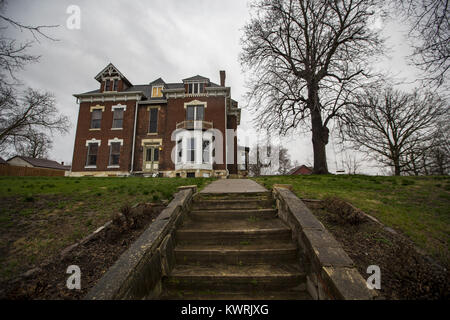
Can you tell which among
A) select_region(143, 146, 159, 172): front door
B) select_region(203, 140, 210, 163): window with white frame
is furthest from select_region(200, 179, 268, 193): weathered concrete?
select_region(143, 146, 159, 172): front door

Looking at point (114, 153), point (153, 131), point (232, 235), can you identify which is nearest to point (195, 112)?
point (153, 131)

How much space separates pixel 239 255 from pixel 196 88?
59.1ft

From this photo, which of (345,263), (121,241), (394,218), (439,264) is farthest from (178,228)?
(394,218)

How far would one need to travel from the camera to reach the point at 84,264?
2703 millimetres

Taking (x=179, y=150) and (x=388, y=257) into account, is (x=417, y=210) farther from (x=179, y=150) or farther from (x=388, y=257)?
(x=179, y=150)

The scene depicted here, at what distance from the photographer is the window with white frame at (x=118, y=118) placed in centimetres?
1853

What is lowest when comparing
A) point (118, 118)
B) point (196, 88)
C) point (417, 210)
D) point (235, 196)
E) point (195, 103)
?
point (417, 210)

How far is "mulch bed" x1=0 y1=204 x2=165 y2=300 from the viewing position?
6.98ft

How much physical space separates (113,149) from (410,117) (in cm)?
2784

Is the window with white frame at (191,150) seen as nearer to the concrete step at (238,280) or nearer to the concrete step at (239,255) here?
the concrete step at (239,255)

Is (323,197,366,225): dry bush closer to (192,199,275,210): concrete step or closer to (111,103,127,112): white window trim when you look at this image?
(192,199,275,210): concrete step

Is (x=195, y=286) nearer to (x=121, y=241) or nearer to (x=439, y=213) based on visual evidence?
(x=121, y=241)

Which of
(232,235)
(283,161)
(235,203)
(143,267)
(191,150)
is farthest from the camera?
(283,161)

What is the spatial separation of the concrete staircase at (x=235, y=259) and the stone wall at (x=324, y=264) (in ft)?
0.66
